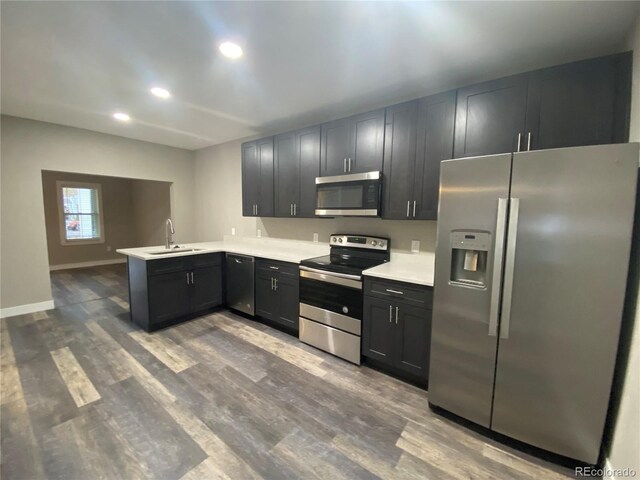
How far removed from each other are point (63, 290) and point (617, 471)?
7.05m

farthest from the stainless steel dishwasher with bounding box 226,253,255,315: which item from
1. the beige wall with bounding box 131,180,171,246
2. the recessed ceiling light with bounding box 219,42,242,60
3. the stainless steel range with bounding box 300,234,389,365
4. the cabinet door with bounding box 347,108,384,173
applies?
the beige wall with bounding box 131,180,171,246

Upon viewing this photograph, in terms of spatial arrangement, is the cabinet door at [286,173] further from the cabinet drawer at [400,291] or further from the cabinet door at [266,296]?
the cabinet drawer at [400,291]

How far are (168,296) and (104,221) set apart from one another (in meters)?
5.50

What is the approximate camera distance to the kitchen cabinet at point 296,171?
313 cm

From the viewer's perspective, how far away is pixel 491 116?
2.03 meters

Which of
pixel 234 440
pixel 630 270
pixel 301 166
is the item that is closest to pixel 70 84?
pixel 301 166

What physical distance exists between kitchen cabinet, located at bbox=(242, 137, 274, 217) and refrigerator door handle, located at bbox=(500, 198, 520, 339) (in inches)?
107

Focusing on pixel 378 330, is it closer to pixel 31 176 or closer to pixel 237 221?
pixel 237 221

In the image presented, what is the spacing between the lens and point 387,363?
93.2 inches

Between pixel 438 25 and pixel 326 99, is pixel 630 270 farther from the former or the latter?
pixel 326 99

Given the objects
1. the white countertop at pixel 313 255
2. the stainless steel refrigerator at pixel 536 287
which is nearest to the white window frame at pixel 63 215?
the white countertop at pixel 313 255

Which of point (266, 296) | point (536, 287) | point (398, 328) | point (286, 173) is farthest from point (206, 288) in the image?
point (536, 287)

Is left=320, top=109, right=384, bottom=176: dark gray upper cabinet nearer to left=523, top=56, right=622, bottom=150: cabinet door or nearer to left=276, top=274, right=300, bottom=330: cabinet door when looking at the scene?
left=523, top=56, right=622, bottom=150: cabinet door

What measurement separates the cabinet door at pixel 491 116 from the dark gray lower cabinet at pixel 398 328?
1223 mm
